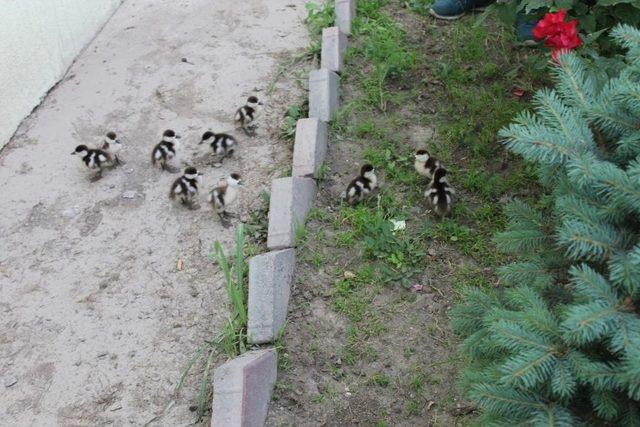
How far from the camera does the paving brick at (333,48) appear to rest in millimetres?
6777

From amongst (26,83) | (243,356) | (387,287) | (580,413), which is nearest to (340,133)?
(387,287)

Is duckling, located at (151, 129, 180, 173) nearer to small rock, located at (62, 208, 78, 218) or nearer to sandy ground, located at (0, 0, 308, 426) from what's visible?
sandy ground, located at (0, 0, 308, 426)

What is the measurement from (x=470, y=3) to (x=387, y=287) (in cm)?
423

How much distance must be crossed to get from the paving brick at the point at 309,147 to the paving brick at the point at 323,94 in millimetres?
202

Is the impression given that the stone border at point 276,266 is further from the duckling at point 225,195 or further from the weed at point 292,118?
the duckling at point 225,195

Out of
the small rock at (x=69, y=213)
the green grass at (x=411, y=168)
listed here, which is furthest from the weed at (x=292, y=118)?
the small rock at (x=69, y=213)

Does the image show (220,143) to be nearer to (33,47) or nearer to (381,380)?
(33,47)

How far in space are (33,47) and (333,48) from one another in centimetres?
295

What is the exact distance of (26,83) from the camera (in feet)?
21.8

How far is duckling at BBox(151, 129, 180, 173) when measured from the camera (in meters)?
5.87

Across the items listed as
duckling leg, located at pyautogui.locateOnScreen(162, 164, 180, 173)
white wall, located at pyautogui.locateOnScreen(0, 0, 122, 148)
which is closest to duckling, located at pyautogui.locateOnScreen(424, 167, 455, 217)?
duckling leg, located at pyautogui.locateOnScreen(162, 164, 180, 173)

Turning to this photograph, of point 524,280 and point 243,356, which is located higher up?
point 524,280

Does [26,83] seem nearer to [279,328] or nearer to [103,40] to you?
[103,40]

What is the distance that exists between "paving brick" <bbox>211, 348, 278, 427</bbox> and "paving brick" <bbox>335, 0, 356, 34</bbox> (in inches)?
172
